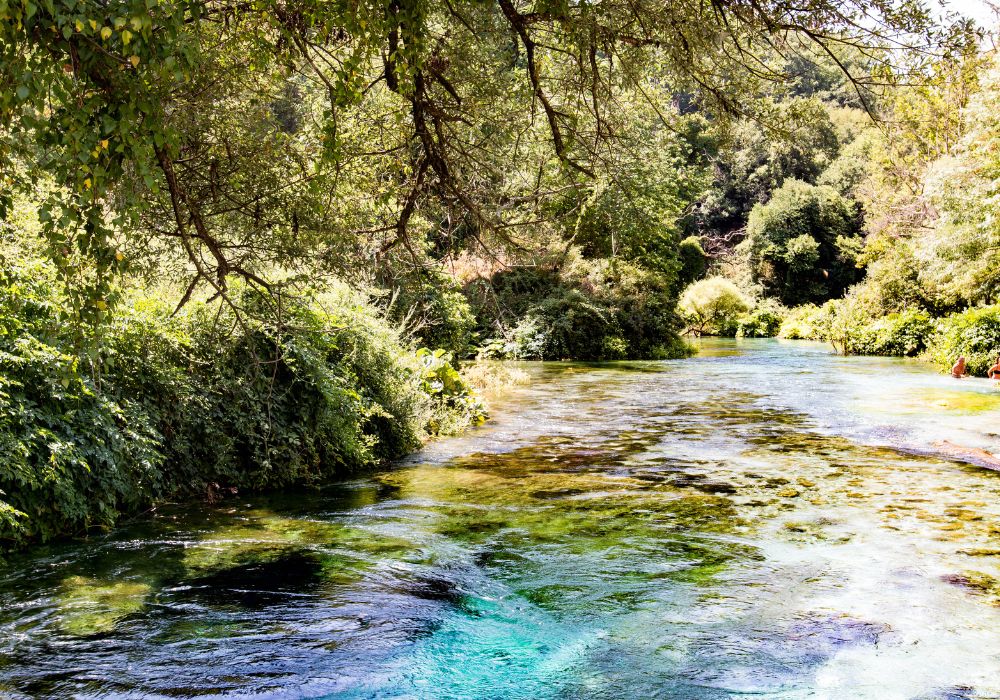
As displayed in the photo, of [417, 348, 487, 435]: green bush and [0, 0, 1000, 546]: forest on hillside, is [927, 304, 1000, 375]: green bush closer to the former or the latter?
[417, 348, 487, 435]: green bush

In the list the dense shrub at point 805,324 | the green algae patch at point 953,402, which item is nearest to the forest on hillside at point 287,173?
the green algae patch at point 953,402

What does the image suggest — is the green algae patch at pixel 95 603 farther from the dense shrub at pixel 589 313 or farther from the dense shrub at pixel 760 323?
the dense shrub at pixel 760 323

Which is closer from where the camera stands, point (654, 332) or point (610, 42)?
point (610, 42)

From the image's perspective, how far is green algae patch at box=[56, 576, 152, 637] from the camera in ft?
16.8

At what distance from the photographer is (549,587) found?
19.8 ft

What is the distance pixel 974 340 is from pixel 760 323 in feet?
73.0

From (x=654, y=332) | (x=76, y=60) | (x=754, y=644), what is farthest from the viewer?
(x=654, y=332)

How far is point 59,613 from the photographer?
207 inches

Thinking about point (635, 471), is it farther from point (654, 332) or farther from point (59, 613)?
point (654, 332)

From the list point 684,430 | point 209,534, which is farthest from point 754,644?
point 684,430

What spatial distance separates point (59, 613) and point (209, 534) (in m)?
1.83

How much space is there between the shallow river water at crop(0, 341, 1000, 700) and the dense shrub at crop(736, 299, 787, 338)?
31259 mm

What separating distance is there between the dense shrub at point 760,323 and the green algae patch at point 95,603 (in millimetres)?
38228

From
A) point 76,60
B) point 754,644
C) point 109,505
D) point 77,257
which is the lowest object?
point 754,644
